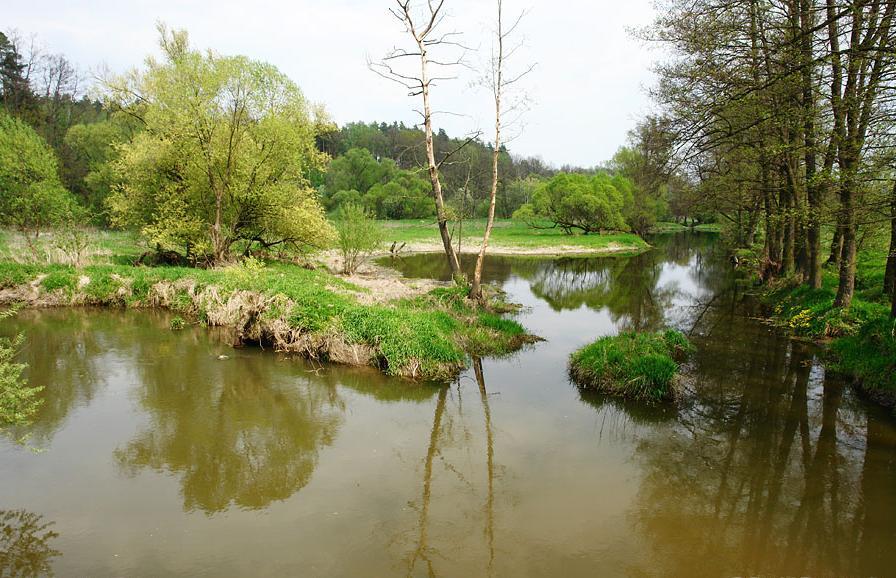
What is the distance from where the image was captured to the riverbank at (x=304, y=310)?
1184 cm

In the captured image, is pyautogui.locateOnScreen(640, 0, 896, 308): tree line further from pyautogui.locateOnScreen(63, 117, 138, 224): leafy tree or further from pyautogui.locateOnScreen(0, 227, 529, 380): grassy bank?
pyautogui.locateOnScreen(63, 117, 138, 224): leafy tree

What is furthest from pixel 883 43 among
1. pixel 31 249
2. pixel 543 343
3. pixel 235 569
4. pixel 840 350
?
pixel 31 249

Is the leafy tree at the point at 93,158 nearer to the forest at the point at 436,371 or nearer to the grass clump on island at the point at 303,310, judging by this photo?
the forest at the point at 436,371

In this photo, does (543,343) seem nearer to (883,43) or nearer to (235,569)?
(883,43)

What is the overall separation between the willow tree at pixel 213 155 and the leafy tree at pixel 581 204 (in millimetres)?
36221

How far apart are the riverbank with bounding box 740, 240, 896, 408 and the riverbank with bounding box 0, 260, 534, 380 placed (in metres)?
7.47

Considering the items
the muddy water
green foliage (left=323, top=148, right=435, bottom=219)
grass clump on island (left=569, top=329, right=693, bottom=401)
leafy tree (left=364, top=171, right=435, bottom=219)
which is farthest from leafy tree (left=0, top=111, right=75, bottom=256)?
green foliage (left=323, top=148, right=435, bottom=219)

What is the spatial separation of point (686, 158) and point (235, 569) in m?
11.9

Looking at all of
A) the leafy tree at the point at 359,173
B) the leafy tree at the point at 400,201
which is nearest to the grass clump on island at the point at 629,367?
the leafy tree at the point at 400,201

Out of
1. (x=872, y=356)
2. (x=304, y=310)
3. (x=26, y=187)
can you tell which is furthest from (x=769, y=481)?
(x=26, y=187)

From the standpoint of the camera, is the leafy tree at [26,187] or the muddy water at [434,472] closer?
the muddy water at [434,472]

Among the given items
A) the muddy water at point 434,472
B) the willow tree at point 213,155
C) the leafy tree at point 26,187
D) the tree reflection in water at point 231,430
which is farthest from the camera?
the leafy tree at point 26,187

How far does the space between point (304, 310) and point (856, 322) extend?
14.3 metres

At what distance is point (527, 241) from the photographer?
49906 mm
